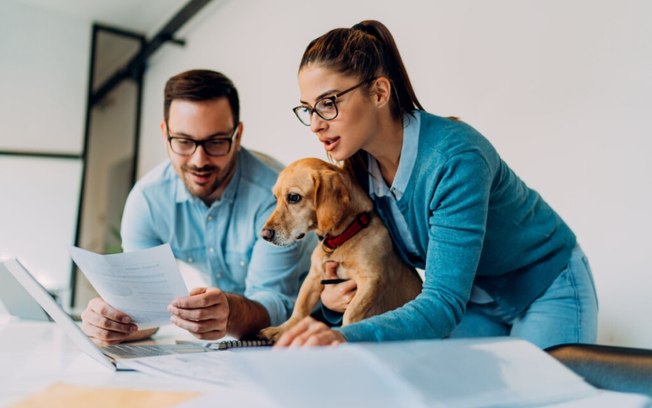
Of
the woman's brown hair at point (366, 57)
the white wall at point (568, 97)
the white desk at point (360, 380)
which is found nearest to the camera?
the white desk at point (360, 380)

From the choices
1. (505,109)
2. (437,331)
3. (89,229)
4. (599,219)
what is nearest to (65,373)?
(437,331)

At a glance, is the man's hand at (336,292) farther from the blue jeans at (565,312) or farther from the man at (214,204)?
the blue jeans at (565,312)

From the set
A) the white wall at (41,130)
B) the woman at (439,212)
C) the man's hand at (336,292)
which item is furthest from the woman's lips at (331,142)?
the white wall at (41,130)

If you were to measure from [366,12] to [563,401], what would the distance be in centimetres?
209

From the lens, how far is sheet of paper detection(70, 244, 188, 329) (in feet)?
3.24

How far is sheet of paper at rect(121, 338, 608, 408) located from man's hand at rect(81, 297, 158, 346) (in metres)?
0.59

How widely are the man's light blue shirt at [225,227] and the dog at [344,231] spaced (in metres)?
0.29

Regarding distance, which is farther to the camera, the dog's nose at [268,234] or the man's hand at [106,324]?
the dog's nose at [268,234]

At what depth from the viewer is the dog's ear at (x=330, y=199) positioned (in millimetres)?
1271

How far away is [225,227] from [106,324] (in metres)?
0.59

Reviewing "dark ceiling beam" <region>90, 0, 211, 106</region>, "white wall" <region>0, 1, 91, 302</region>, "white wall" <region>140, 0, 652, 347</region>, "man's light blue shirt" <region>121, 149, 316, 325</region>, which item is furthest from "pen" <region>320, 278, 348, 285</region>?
"white wall" <region>0, 1, 91, 302</region>

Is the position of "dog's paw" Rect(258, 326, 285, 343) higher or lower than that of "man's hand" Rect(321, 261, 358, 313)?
lower

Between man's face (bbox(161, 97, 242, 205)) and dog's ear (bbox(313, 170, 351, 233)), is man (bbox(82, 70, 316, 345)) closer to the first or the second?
man's face (bbox(161, 97, 242, 205))

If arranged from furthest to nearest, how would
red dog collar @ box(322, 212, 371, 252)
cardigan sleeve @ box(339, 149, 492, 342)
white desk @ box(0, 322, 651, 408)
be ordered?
1. red dog collar @ box(322, 212, 371, 252)
2. cardigan sleeve @ box(339, 149, 492, 342)
3. white desk @ box(0, 322, 651, 408)
